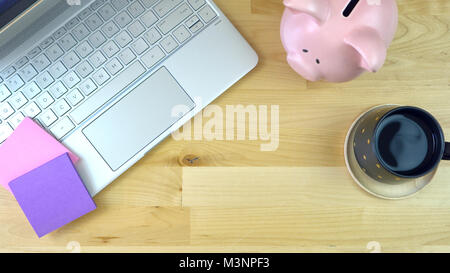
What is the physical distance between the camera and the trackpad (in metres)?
0.51

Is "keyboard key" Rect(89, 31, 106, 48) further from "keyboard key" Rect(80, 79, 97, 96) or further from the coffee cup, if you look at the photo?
the coffee cup

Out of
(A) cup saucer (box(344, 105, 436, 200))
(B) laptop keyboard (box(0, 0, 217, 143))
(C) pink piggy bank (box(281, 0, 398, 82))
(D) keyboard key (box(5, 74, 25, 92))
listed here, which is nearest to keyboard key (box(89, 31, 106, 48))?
(B) laptop keyboard (box(0, 0, 217, 143))

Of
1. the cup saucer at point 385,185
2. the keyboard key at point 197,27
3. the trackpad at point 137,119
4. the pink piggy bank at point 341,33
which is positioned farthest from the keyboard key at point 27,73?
the cup saucer at point 385,185

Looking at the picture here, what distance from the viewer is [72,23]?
1.70ft

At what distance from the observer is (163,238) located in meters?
0.53

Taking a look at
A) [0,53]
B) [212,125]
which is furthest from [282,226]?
[0,53]

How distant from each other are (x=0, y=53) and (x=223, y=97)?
30 cm

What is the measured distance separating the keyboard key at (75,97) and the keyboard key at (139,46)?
96 mm

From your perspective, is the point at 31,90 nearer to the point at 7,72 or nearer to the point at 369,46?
the point at 7,72

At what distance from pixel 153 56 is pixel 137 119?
→ 0.09 m

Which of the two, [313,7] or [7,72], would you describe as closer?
[313,7]

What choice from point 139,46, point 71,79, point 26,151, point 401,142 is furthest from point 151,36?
point 401,142
